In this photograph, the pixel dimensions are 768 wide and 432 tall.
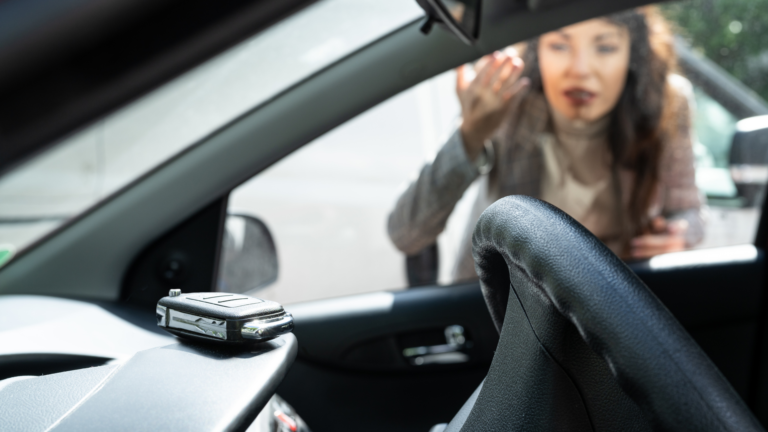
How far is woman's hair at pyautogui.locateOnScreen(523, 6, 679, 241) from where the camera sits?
1.72 m

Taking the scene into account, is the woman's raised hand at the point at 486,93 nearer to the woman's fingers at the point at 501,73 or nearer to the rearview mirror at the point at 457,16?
the woman's fingers at the point at 501,73

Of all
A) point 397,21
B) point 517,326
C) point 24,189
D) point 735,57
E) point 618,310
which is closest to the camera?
point 618,310

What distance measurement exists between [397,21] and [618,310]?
1011mm

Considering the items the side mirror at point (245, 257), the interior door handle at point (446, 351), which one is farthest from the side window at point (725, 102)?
the side mirror at point (245, 257)

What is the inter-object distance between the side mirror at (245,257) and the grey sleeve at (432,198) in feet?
1.12

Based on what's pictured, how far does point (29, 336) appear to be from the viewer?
0.97 m

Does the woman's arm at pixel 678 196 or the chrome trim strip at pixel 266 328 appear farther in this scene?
the woman's arm at pixel 678 196

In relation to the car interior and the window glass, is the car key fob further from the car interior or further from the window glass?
the window glass

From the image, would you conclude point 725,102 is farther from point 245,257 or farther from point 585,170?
point 245,257

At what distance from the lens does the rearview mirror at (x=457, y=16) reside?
3.78 feet

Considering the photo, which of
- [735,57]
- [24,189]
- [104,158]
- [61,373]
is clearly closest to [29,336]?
[61,373]

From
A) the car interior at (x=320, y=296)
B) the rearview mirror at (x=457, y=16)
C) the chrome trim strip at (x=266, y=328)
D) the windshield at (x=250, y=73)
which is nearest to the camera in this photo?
the car interior at (x=320, y=296)

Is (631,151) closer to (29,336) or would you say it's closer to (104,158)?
(29,336)

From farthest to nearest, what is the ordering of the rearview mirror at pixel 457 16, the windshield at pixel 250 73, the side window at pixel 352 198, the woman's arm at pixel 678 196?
1. the woman's arm at pixel 678 196
2. the side window at pixel 352 198
3. the windshield at pixel 250 73
4. the rearview mirror at pixel 457 16
